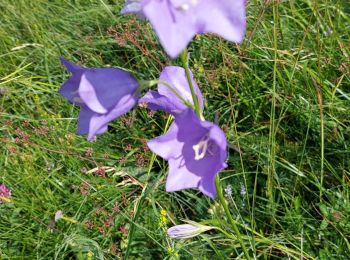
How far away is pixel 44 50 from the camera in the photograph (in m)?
2.73

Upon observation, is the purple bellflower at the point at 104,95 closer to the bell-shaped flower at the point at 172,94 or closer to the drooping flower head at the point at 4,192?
the bell-shaped flower at the point at 172,94

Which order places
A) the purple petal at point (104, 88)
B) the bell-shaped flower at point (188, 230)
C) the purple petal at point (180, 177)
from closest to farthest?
1. the purple petal at point (104, 88)
2. the purple petal at point (180, 177)
3. the bell-shaped flower at point (188, 230)

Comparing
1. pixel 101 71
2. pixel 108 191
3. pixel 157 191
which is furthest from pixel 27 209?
pixel 101 71

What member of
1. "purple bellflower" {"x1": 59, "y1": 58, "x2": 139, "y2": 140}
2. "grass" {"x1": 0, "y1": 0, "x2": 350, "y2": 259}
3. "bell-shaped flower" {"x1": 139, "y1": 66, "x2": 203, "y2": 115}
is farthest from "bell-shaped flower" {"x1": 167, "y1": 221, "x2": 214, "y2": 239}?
"purple bellflower" {"x1": 59, "y1": 58, "x2": 139, "y2": 140}

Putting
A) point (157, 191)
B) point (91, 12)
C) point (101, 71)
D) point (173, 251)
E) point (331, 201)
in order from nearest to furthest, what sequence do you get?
point (101, 71) < point (173, 251) < point (331, 201) < point (157, 191) < point (91, 12)

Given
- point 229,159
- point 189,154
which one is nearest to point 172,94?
point 189,154

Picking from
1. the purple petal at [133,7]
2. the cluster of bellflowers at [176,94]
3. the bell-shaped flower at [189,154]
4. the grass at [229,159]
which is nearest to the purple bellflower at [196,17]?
the cluster of bellflowers at [176,94]

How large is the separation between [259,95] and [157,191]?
0.59 m

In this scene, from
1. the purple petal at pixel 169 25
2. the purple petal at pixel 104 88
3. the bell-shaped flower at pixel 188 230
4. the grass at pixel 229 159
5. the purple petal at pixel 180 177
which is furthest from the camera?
the grass at pixel 229 159

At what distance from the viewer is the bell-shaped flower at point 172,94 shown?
4.13ft

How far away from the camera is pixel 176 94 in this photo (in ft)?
3.96

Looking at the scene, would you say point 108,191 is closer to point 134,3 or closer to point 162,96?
point 162,96

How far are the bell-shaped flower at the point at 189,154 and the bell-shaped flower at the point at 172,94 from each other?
0.07 metres

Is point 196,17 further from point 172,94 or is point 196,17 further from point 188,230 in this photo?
point 188,230
